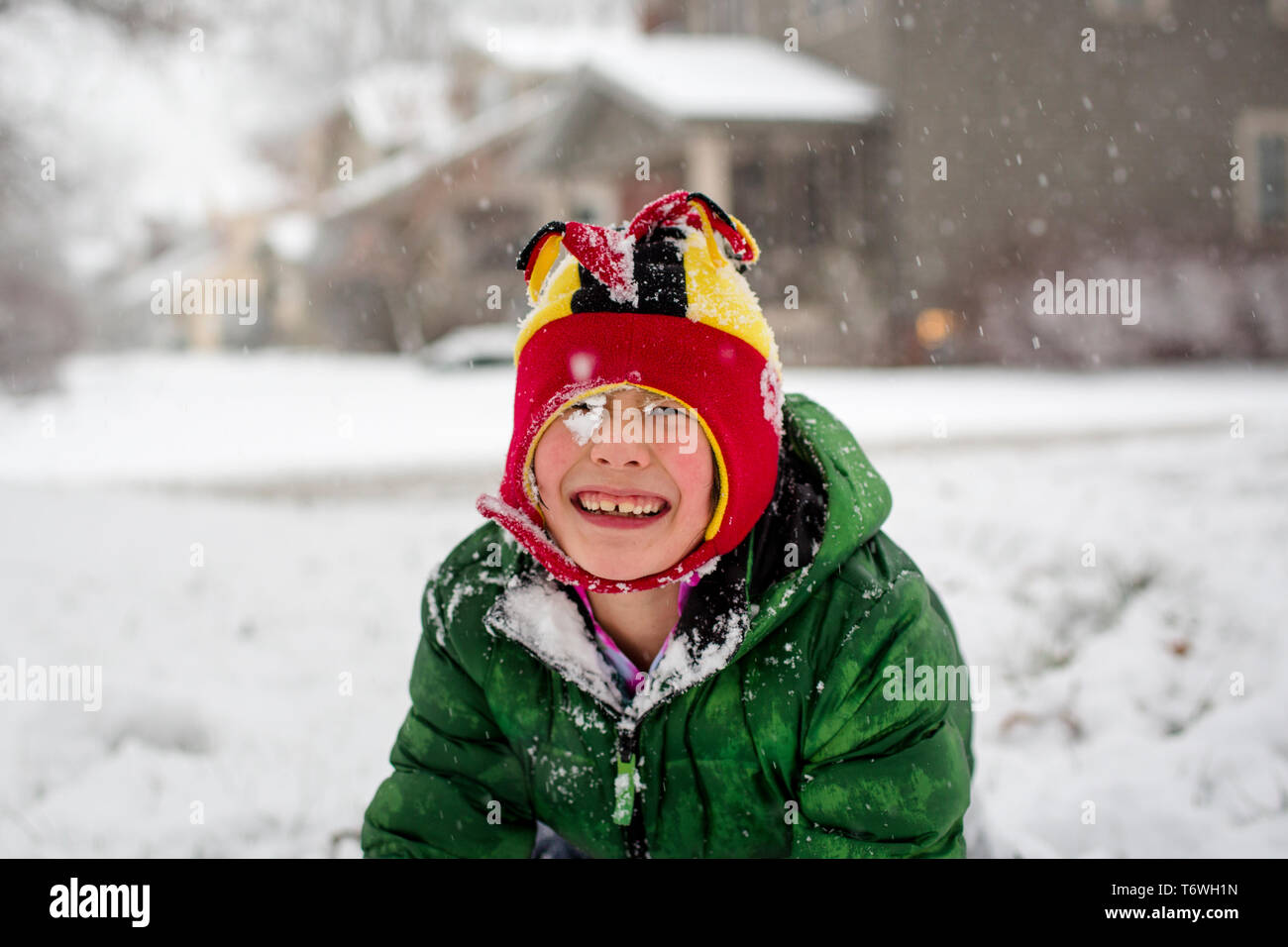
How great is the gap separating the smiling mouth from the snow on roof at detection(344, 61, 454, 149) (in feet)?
85.3

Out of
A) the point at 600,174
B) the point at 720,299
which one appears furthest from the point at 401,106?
the point at 720,299

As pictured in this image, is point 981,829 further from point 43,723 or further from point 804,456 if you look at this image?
point 43,723

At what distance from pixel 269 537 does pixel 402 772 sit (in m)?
3.30

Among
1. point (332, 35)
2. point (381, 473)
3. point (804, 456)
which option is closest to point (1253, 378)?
point (381, 473)

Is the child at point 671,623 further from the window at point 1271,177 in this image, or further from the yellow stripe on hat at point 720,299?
the window at point 1271,177

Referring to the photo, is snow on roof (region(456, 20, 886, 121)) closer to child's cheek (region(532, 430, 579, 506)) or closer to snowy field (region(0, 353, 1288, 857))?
snowy field (region(0, 353, 1288, 857))

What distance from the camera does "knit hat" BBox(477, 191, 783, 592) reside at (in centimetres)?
166

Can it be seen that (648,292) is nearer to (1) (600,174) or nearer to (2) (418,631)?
(2) (418,631)

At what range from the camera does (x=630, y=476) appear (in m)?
1.64

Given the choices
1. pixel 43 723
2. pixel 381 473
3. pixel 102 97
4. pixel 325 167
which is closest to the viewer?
pixel 43 723

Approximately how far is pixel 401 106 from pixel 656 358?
2752 cm
